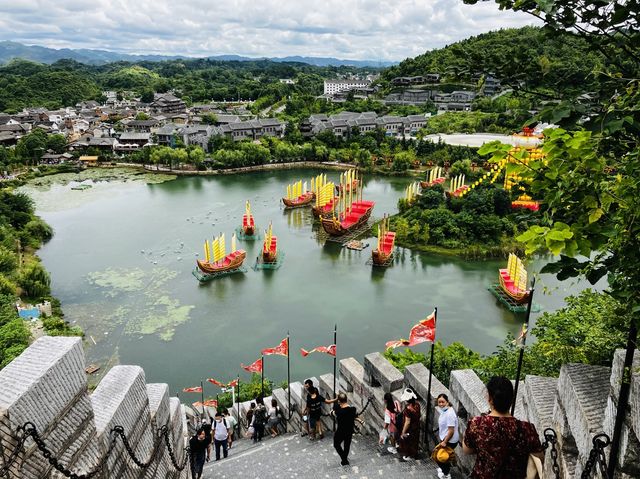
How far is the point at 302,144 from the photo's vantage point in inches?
1773

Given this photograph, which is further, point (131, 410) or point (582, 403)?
point (131, 410)

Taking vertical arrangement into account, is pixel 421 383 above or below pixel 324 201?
above

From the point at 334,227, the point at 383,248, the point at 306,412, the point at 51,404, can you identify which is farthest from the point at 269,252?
the point at 51,404

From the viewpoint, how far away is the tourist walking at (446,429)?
3.81m

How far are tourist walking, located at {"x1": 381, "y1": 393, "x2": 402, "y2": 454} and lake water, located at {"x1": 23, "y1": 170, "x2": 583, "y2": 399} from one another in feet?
26.5

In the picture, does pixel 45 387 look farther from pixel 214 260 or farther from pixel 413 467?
pixel 214 260

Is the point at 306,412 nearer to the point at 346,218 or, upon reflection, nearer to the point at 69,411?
the point at 69,411

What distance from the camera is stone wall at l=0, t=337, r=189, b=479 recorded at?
2.33 meters

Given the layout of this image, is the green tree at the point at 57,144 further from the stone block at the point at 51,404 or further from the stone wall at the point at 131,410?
the stone block at the point at 51,404

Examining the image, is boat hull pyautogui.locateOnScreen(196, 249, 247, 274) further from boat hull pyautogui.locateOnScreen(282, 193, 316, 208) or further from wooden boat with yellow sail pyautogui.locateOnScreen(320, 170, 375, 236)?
boat hull pyautogui.locateOnScreen(282, 193, 316, 208)

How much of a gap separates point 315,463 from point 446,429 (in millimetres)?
1700

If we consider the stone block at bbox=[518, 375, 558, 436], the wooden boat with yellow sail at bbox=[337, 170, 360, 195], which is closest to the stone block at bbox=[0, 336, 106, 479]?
the stone block at bbox=[518, 375, 558, 436]

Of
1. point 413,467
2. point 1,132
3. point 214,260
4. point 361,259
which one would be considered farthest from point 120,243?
point 1,132

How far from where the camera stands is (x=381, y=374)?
193 inches
